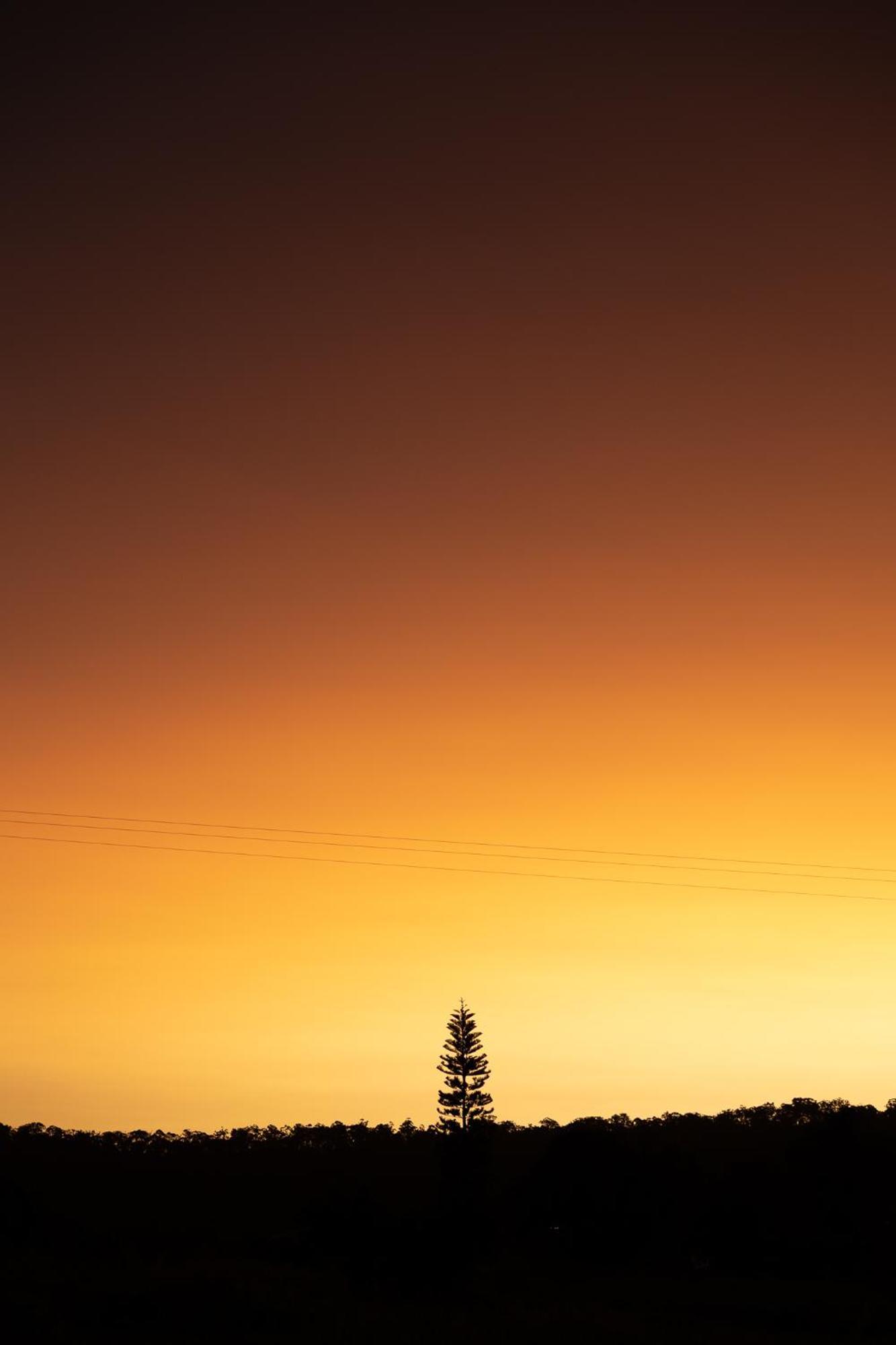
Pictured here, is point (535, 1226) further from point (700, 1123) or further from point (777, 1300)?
point (700, 1123)

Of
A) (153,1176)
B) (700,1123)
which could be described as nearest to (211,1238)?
(153,1176)

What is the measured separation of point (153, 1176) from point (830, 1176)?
7203cm

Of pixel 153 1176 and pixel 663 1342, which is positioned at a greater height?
pixel 153 1176

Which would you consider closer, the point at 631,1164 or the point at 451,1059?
the point at 631,1164

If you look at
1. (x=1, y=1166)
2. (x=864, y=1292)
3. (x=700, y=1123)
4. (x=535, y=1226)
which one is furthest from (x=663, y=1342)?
(x=700, y=1123)

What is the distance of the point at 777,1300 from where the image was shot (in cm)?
4328

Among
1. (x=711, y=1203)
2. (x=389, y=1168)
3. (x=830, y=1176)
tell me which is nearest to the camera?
(x=711, y=1203)

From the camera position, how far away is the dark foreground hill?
100 ft

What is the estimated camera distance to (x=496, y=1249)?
62.9 meters

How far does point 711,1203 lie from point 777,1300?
21168 millimetres

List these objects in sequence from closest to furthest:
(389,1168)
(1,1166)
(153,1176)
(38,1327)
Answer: (38,1327)
(1,1166)
(153,1176)
(389,1168)

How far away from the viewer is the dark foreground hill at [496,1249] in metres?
30.5

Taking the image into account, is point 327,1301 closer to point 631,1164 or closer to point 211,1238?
point 211,1238

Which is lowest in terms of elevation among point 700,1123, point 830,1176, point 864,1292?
point 864,1292
